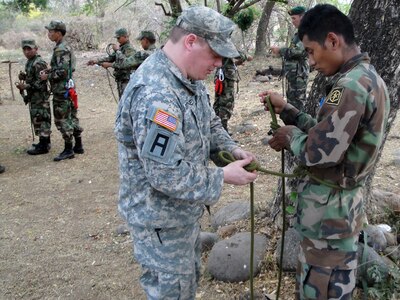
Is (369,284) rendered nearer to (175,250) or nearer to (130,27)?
(175,250)

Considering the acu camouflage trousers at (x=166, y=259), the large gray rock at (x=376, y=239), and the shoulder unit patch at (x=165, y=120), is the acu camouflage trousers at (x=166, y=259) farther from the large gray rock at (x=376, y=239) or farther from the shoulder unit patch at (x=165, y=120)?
the large gray rock at (x=376, y=239)

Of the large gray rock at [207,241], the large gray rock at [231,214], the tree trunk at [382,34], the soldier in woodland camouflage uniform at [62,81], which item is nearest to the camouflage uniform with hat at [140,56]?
the soldier in woodland camouflage uniform at [62,81]

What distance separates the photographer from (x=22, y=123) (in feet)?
28.7

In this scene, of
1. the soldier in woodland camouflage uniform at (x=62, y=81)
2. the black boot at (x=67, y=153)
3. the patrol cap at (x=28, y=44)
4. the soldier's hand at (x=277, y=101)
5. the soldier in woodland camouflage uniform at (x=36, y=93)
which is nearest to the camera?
the soldier's hand at (x=277, y=101)

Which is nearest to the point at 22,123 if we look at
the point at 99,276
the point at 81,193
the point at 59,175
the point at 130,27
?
the point at 59,175

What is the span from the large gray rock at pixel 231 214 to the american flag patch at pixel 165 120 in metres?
2.18

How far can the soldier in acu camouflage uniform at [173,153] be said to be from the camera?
1687mm

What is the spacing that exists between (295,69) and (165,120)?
16.8ft

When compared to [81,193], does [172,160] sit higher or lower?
higher

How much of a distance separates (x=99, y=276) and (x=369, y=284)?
77.1 inches

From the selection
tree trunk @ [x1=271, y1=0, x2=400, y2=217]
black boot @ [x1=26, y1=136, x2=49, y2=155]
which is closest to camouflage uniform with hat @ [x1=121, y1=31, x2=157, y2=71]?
black boot @ [x1=26, y1=136, x2=49, y2=155]

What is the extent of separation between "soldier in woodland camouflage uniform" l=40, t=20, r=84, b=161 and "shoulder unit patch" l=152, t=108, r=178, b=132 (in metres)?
4.72

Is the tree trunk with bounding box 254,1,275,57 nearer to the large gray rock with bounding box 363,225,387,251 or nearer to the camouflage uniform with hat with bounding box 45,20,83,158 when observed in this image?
the camouflage uniform with hat with bounding box 45,20,83,158

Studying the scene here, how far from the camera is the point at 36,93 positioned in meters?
6.50
